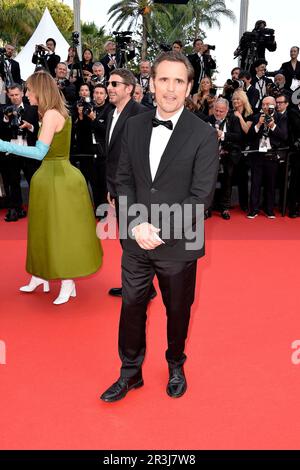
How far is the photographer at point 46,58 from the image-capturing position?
7941 mm

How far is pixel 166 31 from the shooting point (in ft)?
87.9

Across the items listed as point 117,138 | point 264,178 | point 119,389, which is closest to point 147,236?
point 119,389

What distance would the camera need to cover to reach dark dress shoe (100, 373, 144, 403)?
2.50m

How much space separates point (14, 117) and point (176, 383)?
4.20m

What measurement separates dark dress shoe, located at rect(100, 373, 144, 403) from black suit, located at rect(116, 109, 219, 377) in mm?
40

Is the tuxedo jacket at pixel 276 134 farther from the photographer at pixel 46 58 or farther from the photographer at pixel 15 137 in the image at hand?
the photographer at pixel 46 58

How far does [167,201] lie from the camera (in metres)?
2.21

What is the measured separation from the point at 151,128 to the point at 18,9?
3021 centimetres

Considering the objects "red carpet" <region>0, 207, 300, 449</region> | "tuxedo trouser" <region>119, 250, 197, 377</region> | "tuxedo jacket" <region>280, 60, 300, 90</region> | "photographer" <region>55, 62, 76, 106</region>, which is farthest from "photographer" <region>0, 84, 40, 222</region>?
"tuxedo jacket" <region>280, 60, 300, 90</region>

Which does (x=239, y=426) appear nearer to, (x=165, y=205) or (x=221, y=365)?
(x=221, y=365)

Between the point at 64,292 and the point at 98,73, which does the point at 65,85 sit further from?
the point at 64,292

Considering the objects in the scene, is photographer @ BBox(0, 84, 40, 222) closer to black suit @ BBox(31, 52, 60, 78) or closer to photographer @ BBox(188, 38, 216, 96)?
black suit @ BBox(31, 52, 60, 78)

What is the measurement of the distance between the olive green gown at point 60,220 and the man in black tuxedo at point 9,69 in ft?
16.3
